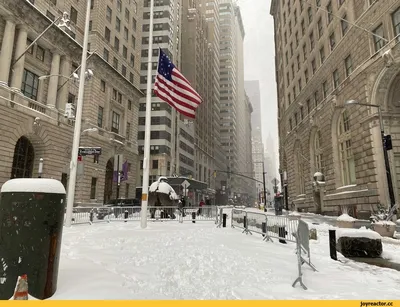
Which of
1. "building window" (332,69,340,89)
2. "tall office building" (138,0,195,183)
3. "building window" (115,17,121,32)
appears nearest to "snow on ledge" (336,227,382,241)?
"building window" (332,69,340,89)

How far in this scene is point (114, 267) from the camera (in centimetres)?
621

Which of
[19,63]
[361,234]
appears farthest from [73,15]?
[361,234]

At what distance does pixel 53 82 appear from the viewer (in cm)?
2972

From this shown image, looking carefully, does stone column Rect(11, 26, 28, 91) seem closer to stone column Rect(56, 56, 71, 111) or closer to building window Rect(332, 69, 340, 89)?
stone column Rect(56, 56, 71, 111)

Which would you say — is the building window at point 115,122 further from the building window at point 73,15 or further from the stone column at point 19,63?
the stone column at point 19,63

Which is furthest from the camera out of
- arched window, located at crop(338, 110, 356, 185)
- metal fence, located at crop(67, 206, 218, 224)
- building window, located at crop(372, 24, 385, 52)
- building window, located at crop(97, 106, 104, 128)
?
building window, located at crop(97, 106, 104, 128)

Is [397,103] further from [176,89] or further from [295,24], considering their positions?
[295,24]

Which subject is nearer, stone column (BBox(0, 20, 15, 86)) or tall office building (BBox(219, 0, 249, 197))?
stone column (BBox(0, 20, 15, 86))

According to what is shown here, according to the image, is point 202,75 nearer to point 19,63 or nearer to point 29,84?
point 29,84

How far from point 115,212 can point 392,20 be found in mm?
24370

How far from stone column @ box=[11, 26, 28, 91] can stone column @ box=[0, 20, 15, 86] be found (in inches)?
24.8

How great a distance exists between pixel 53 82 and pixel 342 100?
2900 centimetres

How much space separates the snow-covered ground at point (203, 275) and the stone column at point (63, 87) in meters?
25.9

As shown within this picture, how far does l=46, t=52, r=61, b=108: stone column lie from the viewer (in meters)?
29.2
